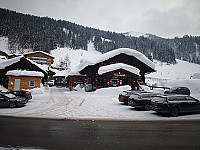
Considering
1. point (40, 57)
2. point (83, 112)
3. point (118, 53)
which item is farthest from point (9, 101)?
point (40, 57)

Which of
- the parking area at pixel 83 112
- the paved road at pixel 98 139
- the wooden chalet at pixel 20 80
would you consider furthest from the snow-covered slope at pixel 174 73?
the paved road at pixel 98 139

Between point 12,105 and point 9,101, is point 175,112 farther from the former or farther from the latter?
point 9,101

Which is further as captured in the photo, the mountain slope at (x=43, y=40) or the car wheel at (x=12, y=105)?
the mountain slope at (x=43, y=40)

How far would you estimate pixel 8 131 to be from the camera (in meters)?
6.62

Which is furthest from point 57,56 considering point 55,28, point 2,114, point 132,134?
point 132,134

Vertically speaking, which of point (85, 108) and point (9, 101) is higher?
point (9, 101)

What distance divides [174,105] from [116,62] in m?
21.9

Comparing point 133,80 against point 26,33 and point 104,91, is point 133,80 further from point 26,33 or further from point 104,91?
point 26,33

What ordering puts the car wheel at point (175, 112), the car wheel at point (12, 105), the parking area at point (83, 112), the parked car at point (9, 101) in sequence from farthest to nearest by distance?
the car wheel at point (12, 105), the parked car at point (9, 101), the car wheel at point (175, 112), the parking area at point (83, 112)

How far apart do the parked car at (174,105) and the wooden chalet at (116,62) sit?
17011 mm

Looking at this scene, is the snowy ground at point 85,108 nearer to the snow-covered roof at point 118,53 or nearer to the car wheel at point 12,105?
the car wheel at point 12,105

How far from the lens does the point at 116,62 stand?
31328mm

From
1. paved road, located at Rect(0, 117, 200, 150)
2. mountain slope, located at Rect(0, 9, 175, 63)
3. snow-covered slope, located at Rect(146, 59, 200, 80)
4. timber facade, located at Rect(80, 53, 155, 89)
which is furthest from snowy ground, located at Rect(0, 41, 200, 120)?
mountain slope, located at Rect(0, 9, 175, 63)

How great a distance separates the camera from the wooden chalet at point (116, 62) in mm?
28094
